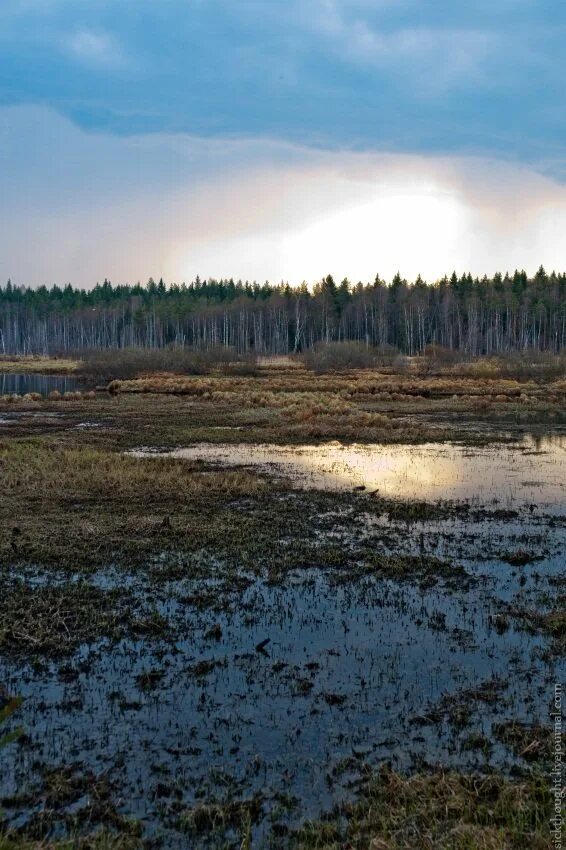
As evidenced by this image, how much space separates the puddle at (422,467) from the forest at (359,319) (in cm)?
7066

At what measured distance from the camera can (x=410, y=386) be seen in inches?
2443

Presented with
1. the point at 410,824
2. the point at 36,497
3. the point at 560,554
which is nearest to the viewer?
the point at 410,824

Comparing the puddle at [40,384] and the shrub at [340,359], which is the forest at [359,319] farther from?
the puddle at [40,384]

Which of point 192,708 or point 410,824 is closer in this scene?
point 410,824

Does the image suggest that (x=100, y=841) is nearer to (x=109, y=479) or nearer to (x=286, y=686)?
(x=286, y=686)

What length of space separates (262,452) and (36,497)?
1161cm

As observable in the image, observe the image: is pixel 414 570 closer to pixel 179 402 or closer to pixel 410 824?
pixel 410 824

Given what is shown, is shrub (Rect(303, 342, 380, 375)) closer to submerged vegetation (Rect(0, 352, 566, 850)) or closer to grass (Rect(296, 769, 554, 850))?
submerged vegetation (Rect(0, 352, 566, 850))

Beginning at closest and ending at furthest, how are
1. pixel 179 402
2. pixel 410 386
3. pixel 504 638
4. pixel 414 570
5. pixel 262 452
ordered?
pixel 504 638 < pixel 414 570 < pixel 262 452 < pixel 179 402 < pixel 410 386

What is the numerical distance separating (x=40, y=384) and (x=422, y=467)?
56.0m

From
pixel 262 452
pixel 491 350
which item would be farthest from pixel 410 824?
pixel 491 350

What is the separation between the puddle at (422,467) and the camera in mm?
21250

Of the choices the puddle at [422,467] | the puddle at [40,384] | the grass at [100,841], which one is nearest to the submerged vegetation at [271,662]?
the grass at [100,841]

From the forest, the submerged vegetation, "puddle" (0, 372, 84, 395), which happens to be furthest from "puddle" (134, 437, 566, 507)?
the forest
